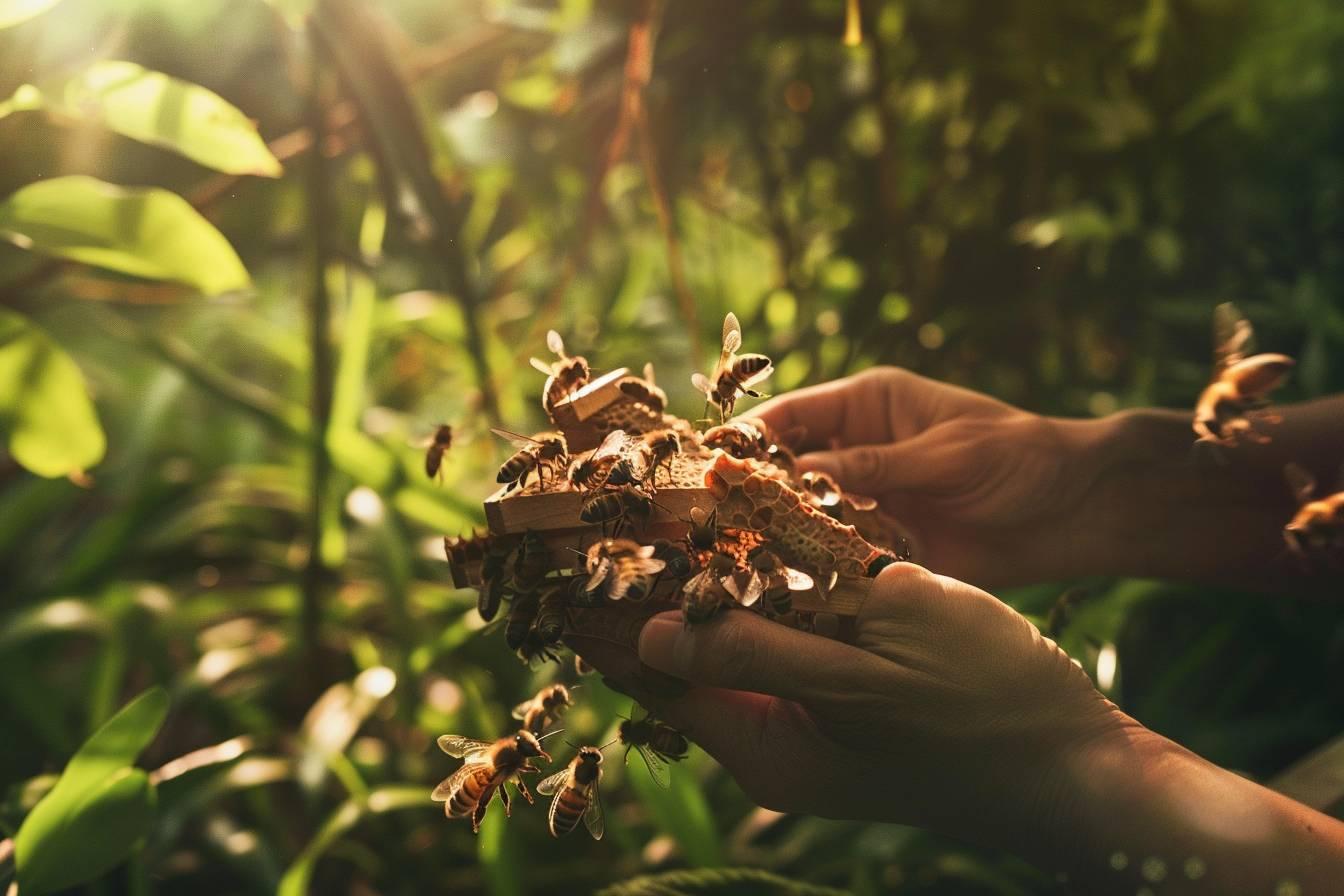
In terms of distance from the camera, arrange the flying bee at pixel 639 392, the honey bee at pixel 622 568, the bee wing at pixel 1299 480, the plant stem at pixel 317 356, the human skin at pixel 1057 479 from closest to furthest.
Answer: the honey bee at pixel 622 568 → the flying bee at pixel 639 392 → the bee wing at pixel 1299 480 → the human skin at pixel 1057 479 → the plant stem at pixel 317 356

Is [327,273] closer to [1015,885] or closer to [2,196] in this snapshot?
[2,196]

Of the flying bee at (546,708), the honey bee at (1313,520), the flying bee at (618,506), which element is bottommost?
the flying bee at (546,708)

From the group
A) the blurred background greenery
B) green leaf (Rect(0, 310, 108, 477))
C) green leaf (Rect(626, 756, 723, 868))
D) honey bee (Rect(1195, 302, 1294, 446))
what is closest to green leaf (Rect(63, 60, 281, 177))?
the blurred background greenery

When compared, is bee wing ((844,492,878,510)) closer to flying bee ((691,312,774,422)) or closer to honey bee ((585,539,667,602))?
flying bee ((691,312,774,422))

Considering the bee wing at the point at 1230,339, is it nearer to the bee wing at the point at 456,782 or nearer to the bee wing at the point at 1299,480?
the bee wing at the point at 1299,480

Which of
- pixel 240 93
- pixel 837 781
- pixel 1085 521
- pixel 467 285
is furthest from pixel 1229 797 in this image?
pixel 240 93

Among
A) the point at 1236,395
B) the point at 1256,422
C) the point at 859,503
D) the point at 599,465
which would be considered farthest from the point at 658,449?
the point at 1256,422

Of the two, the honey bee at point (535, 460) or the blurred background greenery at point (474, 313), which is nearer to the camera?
the honey bee at point (535, 460)

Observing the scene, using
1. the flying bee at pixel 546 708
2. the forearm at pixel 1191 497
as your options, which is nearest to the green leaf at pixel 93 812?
the flying bee at pixel 546 708
